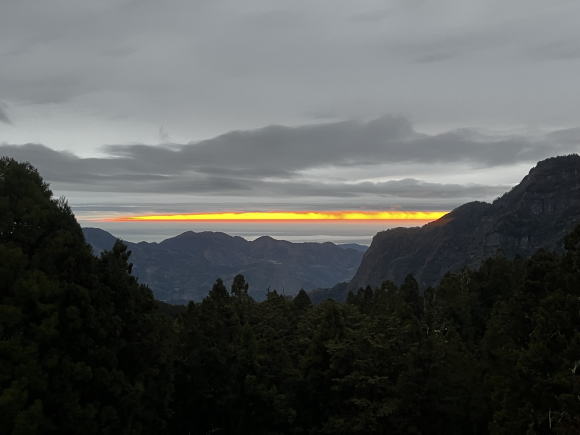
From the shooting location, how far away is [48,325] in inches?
948

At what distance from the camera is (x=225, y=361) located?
128 feet

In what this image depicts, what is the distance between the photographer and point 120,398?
26109mm

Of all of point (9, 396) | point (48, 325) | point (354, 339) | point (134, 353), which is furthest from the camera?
point (354, 339)

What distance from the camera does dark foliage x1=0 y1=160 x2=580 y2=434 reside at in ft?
80.0

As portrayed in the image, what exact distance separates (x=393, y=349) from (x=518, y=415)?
45.5ft

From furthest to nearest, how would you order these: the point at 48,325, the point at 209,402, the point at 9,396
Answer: the point at 209,402
the point at 48,325
the point at 9,396

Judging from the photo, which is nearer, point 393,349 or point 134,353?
point 134,353

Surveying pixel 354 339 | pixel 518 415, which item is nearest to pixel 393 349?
pixel 354 339

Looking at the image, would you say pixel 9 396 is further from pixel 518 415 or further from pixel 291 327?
pixel 291 327

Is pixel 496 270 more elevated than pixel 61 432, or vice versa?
pixel 496 270

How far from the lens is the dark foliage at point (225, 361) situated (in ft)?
80.0

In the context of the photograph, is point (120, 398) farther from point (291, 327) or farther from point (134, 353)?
point (291, 327)

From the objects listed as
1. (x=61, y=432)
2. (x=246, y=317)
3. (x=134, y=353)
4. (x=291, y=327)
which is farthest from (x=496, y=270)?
(x=61, y=432)

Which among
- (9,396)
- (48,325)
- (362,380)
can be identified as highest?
(48,325)
